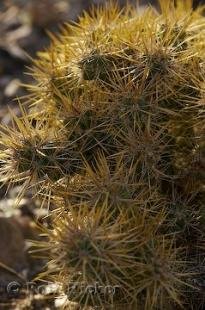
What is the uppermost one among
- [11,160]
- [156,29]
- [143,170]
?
[156,29]

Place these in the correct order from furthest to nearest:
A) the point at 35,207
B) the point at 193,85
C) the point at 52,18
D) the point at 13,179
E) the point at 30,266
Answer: the point at 52,18 < the point at 35,207 < the point at 30,266 < the point at 13,179 < the point at 193,85

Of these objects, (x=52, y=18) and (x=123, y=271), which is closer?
(x=123, y=271)

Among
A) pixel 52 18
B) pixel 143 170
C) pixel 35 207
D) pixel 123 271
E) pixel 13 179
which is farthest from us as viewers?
pixel 52 18

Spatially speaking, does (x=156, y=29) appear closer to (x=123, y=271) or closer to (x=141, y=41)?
(x=141, y=41)

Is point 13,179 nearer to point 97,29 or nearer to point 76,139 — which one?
point 76,139

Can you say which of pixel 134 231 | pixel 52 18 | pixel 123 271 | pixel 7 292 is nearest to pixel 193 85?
pixel 134 231

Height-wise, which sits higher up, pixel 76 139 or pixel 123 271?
pixel 76 139
